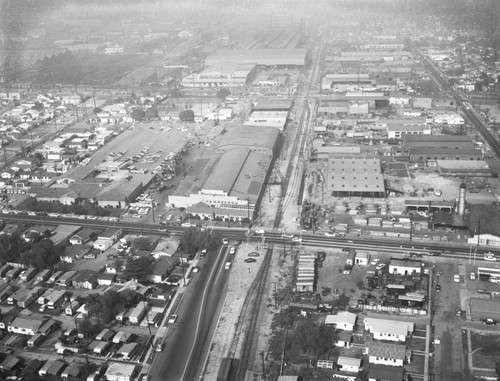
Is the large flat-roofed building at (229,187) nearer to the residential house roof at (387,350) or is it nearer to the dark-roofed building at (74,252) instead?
the dark-roofed building at (74,252)

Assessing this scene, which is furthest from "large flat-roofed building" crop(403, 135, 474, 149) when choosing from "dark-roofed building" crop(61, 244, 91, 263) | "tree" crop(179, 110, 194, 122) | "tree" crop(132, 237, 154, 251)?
"dark-roofed building" crop(61, 244, 91, 263)

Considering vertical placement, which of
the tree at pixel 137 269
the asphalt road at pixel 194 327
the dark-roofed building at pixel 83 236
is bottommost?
the dark-roofed building at pixel 83 236

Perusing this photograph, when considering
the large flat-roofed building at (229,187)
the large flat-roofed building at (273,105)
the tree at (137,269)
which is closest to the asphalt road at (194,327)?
the tree at (137,269)

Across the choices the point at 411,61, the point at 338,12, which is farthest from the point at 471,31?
the point at 338,12

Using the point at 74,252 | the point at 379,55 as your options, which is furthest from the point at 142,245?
the point at 379,55

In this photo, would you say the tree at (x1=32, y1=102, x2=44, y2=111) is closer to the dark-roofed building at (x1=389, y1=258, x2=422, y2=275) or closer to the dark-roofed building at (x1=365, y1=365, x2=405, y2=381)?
the dark-roofed building at (x1=389, y1=258, x2=422, y2=275)

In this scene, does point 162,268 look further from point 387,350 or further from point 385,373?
point 385,373
